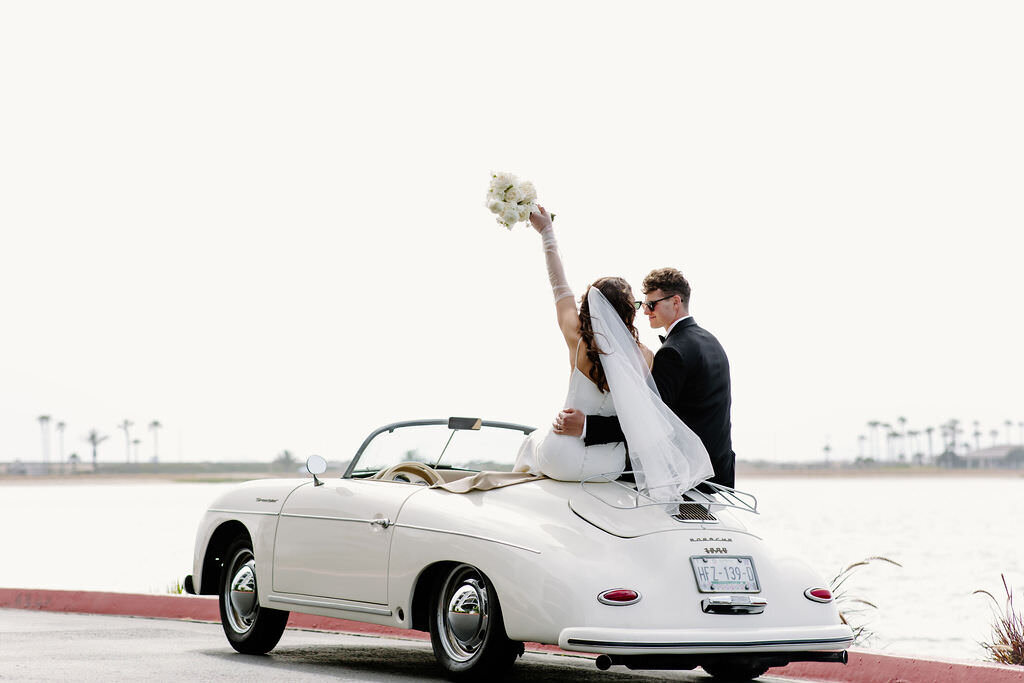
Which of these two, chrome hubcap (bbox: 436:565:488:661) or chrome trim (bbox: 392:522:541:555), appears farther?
chrome hubcap (bbox: 436:565:488:661)

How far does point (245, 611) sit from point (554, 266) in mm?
3292

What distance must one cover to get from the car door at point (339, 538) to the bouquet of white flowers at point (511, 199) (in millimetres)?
1641

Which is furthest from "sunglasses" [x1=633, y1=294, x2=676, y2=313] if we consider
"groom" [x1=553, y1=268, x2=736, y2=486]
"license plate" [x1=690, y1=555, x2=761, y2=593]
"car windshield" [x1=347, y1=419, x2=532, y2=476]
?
"car windshield" [x1=347, y1=419, x2=532, y2=476]

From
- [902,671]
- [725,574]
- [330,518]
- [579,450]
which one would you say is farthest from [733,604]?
[330,518]

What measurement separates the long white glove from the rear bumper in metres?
2.01

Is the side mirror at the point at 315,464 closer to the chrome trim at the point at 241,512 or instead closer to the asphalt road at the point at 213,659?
the chrome trim at the point at 241,512

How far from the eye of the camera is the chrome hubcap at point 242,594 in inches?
344

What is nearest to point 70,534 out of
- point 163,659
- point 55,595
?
point 55,595

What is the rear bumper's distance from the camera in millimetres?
6129

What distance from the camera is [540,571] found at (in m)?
6.38

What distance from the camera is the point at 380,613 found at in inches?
Answer: 293

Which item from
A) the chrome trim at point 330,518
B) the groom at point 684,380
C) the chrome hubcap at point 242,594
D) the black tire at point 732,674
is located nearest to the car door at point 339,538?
the chrome trim at point 330,518

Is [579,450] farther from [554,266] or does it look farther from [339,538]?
[339,538]

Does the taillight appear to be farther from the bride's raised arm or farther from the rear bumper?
the bride's raised arm
